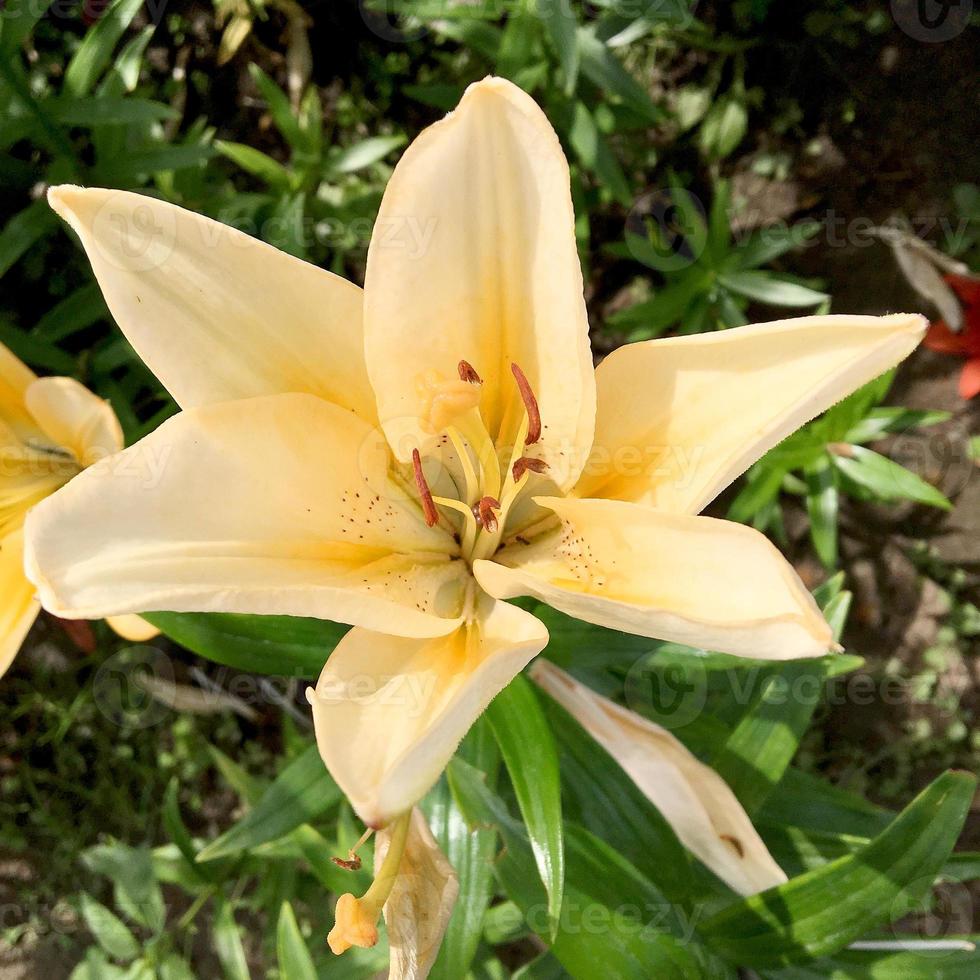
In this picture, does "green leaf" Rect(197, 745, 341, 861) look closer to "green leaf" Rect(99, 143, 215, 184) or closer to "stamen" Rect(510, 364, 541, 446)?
"stamen" Rect(510, 364, 541, 446)

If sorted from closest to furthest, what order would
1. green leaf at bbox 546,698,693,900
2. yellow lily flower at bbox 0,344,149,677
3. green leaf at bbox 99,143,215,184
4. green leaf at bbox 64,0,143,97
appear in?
yellow lily flower at bbox 0,344,149,677 < green leaf at bbox 546,698,693,900 < green leaf at bbox 64,0,143,97 < green leaf at bbox 99,143,215,184

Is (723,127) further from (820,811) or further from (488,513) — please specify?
(488,513)

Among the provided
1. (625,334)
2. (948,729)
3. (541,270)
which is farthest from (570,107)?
(948,729)

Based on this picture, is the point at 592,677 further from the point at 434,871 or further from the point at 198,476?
the point at 198,476

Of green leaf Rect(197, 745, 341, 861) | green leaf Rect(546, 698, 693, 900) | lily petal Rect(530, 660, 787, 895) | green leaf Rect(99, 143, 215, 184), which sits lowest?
green leaf Rect(546, 698, 693, 900)

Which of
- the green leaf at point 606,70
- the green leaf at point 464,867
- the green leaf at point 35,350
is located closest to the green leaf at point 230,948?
the green leaf at point 464,867

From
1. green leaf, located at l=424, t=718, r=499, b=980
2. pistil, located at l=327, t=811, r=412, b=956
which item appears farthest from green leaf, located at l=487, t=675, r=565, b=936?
pistil, located at l=327, t=811, r=412, b=956

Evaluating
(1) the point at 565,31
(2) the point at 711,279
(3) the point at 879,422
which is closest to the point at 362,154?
(1) the point at 565,31
